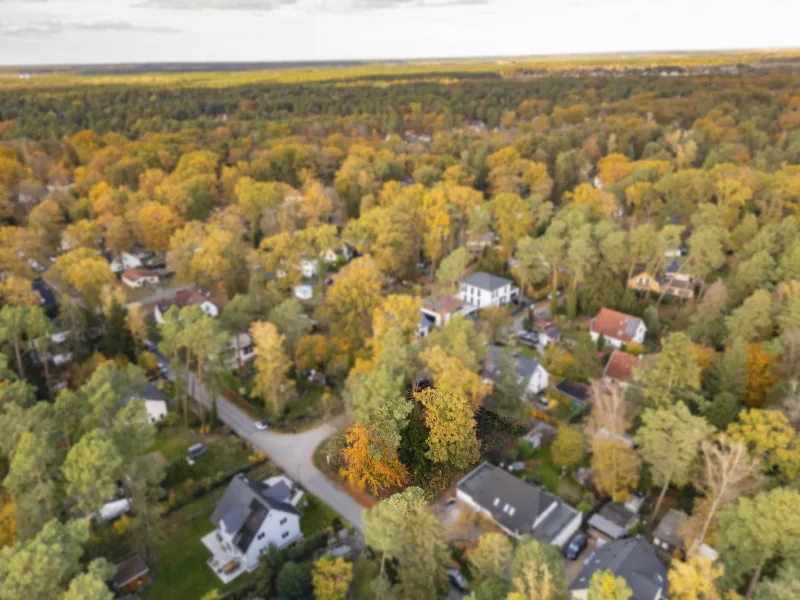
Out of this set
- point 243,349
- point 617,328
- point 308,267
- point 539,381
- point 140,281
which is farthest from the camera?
point 308,267

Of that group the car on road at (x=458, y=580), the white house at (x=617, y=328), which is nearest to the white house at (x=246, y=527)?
the car on road at (x=458, y=580)

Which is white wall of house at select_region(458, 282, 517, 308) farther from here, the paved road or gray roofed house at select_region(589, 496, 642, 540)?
gray roofed house at select_region(589, 496, 642, 540)

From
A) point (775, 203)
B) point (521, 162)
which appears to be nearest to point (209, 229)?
point (521, 162)

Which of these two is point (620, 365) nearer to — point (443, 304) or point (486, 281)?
point (486, 281)

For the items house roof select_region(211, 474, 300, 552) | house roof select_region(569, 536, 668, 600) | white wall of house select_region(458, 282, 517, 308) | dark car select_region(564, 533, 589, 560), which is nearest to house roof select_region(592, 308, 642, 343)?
white wall of house select_region(458, 282, 517, 308)

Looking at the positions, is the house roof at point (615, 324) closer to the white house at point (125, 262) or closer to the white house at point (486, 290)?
the white house at point (486, 290)

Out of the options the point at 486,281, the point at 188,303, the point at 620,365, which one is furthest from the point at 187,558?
the point at 486,281
